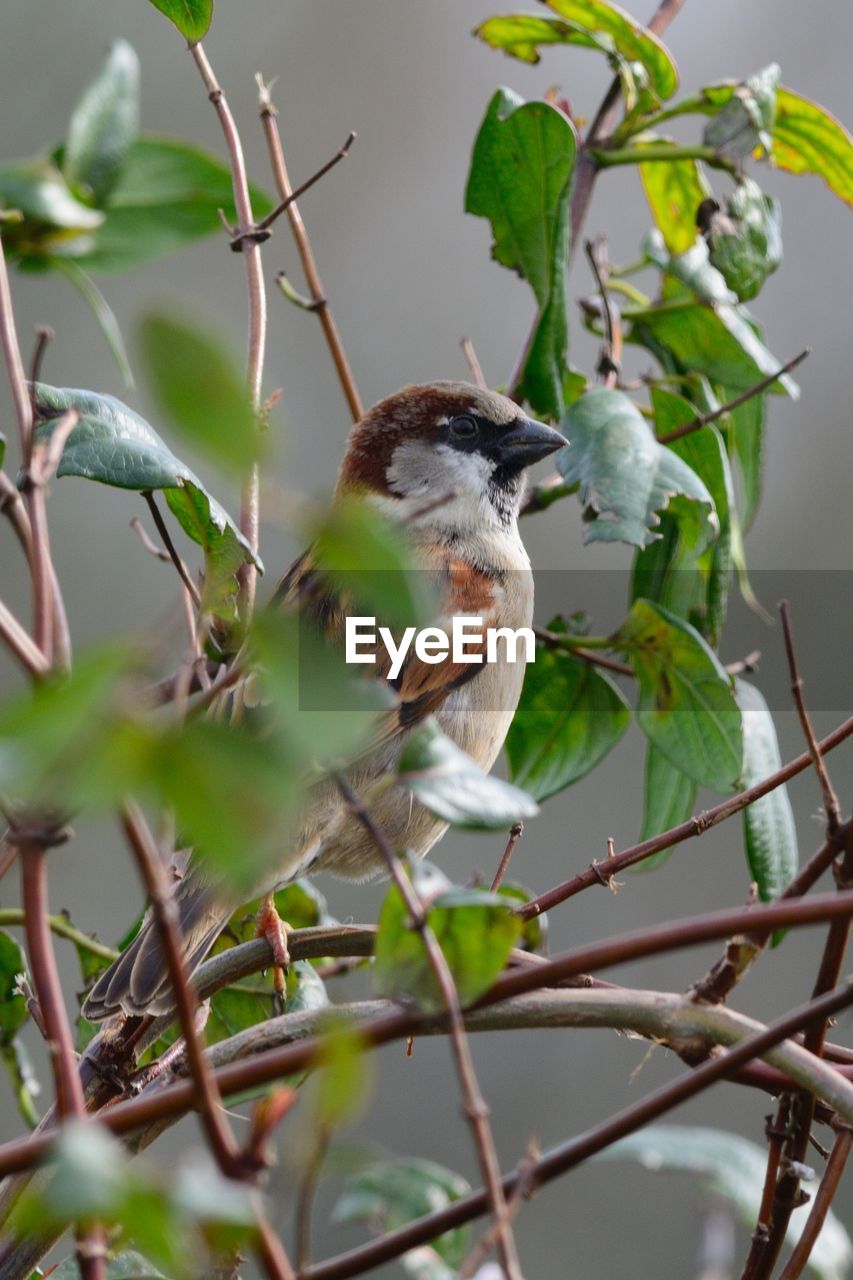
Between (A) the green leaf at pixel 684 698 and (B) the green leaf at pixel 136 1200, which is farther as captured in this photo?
(A) the green leaf at pixel 684 698

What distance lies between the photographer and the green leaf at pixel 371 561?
52 cm

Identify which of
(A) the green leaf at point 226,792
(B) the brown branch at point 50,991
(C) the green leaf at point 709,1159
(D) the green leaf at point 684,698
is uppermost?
(A) the green leaf at point 226,792

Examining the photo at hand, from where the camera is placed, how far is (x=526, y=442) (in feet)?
8.49

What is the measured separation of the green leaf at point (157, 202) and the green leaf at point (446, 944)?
22.7 inches

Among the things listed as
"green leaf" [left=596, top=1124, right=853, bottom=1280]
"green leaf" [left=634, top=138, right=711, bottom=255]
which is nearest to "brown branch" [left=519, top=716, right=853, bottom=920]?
"green leaf" [left=596, top=1124, right=853, bottom=1280]

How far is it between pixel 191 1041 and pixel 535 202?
153cm

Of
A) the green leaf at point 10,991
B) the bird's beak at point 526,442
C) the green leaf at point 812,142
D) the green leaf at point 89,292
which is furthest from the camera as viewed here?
the bird's beak at point 526,442

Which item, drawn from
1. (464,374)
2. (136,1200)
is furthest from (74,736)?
(464,374)

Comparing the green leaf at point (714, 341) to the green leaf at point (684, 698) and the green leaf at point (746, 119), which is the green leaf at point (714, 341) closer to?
the green leaf at point (746, 119)

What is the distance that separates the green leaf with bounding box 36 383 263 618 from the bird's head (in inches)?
48.0

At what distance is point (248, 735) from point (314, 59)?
7498mm

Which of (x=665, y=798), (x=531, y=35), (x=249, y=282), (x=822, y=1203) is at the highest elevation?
(x=531, y=35)

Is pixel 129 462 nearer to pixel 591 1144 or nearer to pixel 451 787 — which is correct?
pixel 451 787

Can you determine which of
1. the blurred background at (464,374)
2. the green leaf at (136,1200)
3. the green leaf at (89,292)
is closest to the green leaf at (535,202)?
the green leaf at (89,292)
